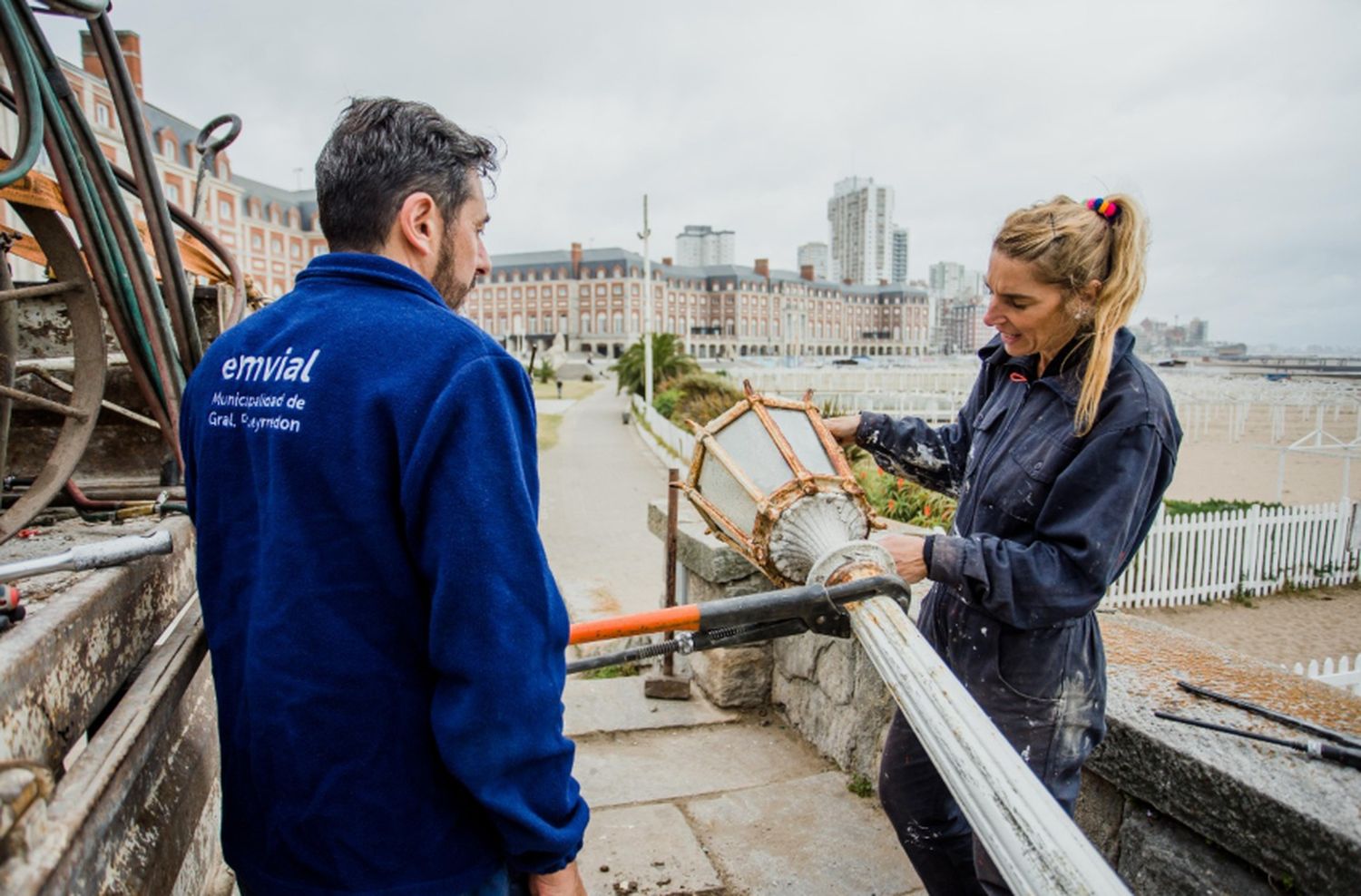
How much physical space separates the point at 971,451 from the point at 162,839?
2.20 metres

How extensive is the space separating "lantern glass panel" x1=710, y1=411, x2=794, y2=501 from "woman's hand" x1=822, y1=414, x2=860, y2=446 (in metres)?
0.36

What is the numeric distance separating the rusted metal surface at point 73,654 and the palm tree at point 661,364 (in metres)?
27.7

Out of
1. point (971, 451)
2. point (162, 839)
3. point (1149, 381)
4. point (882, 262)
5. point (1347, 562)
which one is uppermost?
point (882, 262)

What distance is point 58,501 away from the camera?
2508 millimetres

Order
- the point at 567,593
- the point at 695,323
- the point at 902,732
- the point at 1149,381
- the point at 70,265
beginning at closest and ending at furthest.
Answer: the point at 1149,381, the point at 70,265, the point at 902,732, the point at 567,593, the point at 695,323

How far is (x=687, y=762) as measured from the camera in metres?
3.78

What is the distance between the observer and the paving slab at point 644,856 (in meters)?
2.85

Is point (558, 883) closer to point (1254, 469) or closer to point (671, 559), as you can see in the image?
point (671, 559)

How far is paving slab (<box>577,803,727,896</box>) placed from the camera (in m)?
2.85

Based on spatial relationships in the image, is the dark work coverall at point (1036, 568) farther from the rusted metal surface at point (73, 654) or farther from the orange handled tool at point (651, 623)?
the rusted metal surface at point (73, 654)

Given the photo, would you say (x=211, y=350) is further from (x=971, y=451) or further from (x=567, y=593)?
(x=567, y=593)

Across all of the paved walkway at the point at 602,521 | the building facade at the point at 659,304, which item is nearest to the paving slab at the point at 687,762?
the paved walkway at the point at 602,521

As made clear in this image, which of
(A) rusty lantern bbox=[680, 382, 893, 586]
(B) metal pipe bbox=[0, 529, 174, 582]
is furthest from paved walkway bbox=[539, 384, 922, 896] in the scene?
(B) metal pipe bbox=[0, 529, 174, 582]

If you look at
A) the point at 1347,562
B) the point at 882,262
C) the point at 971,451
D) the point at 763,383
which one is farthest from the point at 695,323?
the point at 971,451
